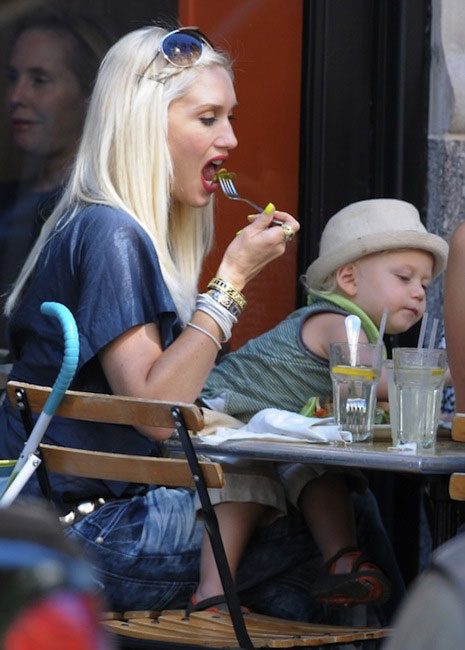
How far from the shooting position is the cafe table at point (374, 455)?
A: 99.0 inches

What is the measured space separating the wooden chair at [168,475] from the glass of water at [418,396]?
0.41 meters

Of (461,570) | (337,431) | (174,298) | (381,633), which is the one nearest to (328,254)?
(174,298)

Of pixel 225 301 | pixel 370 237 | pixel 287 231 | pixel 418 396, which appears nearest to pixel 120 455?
pixel 225 301

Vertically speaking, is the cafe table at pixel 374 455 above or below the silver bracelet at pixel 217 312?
below

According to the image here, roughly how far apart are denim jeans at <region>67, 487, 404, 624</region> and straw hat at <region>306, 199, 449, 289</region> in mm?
850

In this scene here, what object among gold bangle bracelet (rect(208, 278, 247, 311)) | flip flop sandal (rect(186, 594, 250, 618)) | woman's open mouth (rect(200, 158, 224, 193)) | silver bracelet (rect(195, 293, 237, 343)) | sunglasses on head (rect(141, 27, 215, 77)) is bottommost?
flip flop sandal (rect(186, 594, 250, 618))

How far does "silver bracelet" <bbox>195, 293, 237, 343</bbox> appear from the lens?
2887 mm

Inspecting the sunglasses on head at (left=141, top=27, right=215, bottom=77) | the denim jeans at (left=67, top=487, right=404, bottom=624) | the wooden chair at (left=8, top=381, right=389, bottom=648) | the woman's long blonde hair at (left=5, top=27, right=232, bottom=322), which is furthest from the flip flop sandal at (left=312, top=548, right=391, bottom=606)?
the sunglasses on head at (left=141, top=27, right=215, bottom=77)

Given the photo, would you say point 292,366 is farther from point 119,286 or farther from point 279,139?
point 279,139

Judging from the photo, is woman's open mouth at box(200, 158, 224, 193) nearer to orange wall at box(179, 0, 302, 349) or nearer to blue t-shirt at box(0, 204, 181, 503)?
blue t-shirt at box(0, 204, 181, 503)

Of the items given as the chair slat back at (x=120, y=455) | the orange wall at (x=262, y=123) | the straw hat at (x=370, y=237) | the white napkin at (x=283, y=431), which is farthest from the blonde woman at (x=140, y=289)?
the orange wall at (x=262, y=123)

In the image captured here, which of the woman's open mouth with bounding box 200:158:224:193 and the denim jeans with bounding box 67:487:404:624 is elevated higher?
the woman's open mouth with bounding box 200:158:224:193

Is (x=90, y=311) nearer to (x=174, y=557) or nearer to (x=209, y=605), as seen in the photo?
(x=174, y=557)

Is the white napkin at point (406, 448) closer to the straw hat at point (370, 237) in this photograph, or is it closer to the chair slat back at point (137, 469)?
the chair slat back at point (137, 469)
